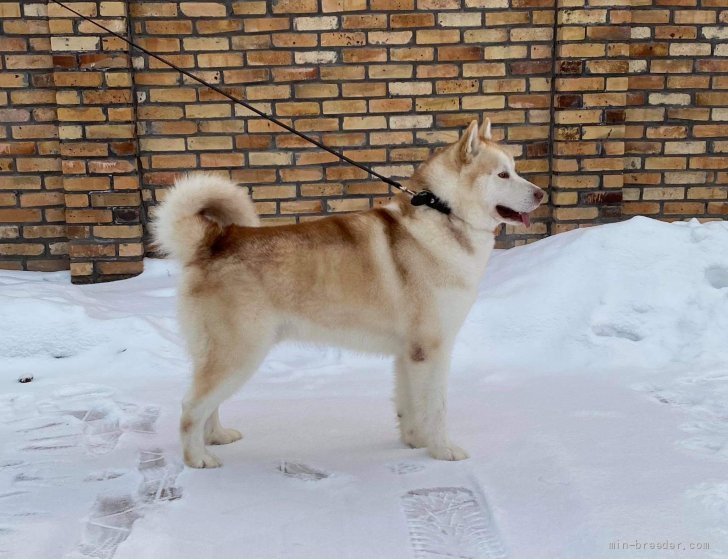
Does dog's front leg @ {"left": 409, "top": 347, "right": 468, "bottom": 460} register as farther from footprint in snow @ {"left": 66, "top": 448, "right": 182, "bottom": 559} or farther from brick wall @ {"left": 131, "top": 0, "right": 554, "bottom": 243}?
brick wall @ {"left": 131, "top": 0, "right": 554, "bottom": 243}

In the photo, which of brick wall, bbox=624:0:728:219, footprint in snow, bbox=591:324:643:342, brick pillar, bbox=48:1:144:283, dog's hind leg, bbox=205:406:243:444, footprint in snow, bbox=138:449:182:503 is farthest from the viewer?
brick wall, bbox=624:0:728:219

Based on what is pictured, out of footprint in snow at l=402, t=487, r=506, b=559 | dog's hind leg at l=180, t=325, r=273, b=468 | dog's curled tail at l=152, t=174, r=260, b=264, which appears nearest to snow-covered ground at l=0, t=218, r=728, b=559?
footprint in snow at l=402, t=487, r=506, b=559

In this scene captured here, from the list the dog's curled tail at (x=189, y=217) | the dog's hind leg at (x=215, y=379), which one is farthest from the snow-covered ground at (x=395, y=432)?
the dog's curled tail at (x=189, y=217)

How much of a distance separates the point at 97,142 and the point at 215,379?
2739 millimetres

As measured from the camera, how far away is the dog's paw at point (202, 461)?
268cm

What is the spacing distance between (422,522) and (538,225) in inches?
127

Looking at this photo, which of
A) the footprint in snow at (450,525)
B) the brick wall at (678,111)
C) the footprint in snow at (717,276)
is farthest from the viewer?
the brick wall at (678,111)

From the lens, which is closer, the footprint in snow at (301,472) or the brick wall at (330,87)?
the footprint in snow at (301,472)

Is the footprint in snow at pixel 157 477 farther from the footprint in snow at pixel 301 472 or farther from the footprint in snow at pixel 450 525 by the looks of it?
the footprint in snow at pixel 450 525

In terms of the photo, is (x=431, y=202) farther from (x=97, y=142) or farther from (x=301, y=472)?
(x=97, y=142)

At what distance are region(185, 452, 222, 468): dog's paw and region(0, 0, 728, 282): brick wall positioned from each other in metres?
2.45

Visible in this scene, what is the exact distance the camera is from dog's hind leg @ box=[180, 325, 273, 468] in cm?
258

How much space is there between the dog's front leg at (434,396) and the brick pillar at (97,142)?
2.80 m

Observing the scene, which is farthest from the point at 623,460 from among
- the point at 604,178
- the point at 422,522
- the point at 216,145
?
the point at 216,145
